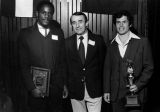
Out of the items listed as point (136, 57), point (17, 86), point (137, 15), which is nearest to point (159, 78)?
point (137, 15)

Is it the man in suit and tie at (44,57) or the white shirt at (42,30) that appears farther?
the white shirt at (42,30)

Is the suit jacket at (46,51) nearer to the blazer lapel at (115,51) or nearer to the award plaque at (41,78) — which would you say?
the award plaque at (41,78)

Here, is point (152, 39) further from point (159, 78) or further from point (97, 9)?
point (97, 9)

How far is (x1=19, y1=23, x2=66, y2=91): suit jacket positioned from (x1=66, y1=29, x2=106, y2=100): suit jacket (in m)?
0.13

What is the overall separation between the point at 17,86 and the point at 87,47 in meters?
1.37

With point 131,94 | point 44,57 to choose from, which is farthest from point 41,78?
point 131,94

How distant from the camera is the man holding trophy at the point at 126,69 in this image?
334 centimetres

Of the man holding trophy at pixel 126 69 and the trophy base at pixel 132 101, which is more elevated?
the man holding trophy at pixel 126 69

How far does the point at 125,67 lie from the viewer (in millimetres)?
3428

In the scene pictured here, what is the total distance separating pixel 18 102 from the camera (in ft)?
14.8

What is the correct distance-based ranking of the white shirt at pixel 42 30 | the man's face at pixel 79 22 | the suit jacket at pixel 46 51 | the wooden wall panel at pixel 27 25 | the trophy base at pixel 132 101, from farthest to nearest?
the wooden wall panel at pixel 27 25 < the white shirt at pixel 42 30 < the suit jacket at pixel 46 51 < the man's face at pixel 79 22 < the trophy base at pixel 132 101

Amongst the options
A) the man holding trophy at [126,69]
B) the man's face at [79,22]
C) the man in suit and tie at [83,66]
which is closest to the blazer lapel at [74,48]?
the man in suit and tie at [83,66]

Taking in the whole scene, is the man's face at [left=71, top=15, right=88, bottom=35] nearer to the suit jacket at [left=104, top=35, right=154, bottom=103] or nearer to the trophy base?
the suit jacket at [left=104, top=35, right=154, bottom=103]

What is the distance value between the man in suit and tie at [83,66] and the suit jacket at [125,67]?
166 millimetres
